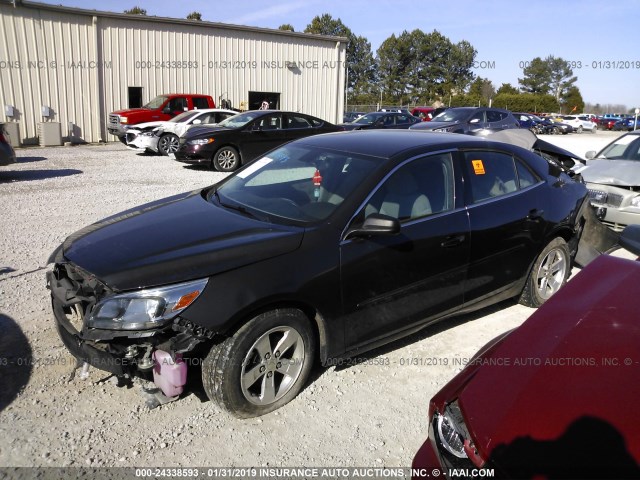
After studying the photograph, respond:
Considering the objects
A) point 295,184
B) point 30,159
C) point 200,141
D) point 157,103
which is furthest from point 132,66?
point 295,184

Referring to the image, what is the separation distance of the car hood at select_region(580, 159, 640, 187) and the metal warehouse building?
18003 millimetres

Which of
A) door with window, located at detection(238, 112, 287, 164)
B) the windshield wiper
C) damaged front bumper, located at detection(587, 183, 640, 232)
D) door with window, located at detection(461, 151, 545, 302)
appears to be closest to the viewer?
the windshield wiper

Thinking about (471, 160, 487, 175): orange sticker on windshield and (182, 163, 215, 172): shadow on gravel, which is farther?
(182, 163, 215, 172): shadow on gravel

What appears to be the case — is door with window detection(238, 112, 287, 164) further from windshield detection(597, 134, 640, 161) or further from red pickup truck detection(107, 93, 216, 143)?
windshield detection(597, 134, 640, 161)

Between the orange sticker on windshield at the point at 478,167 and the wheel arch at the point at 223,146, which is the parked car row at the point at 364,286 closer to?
the orange sticker on windshield at the point at 478,167

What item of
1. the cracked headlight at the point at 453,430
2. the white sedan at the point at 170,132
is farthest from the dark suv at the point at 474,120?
the cracked headlight at the point at 453,430

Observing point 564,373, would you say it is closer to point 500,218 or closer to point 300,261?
point 300,261

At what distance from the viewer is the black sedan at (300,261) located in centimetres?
296

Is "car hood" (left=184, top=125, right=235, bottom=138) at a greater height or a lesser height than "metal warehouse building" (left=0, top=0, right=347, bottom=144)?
lesser

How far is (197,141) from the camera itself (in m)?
12.8

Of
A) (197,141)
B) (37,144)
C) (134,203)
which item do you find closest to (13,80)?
(37,144)

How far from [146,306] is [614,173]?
7150 mm

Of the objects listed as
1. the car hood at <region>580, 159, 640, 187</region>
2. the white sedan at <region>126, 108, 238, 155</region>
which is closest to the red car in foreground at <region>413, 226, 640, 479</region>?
the car hood at <region>580, 159, 640, 187</region>

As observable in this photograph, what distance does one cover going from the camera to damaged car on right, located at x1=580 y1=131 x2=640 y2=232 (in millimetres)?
7203
